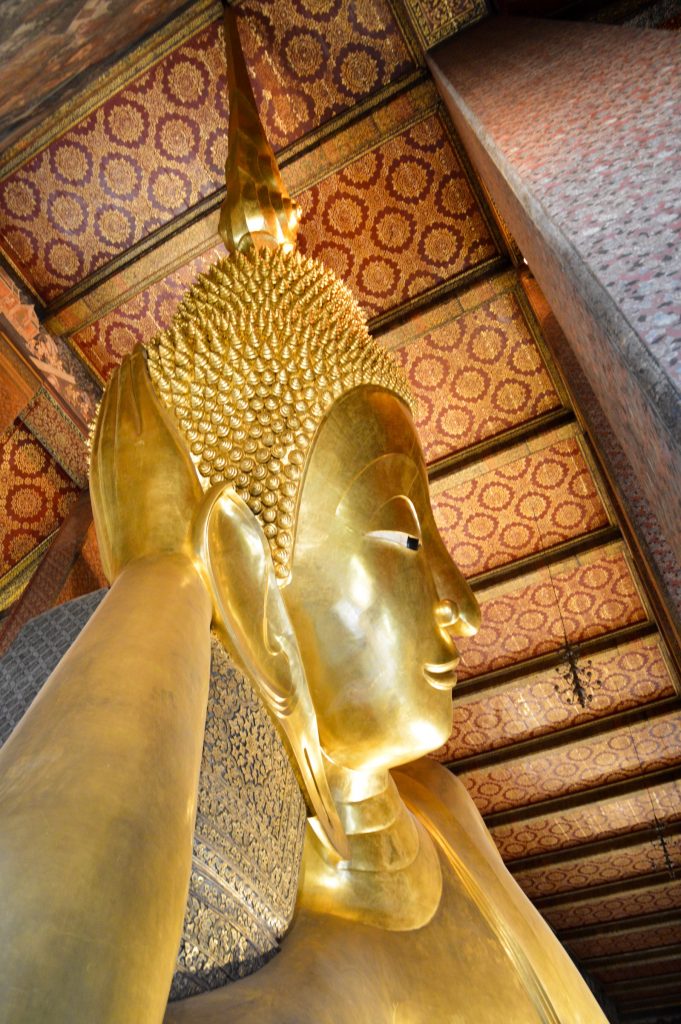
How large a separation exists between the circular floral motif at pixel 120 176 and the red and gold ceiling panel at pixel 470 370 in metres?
1.13

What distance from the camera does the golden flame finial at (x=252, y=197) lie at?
2.03 metres

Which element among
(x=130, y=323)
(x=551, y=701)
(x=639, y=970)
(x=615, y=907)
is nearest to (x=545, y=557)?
(x=551, y=701)

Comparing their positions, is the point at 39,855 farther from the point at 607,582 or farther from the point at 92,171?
the point at 607,582

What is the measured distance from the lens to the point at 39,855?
2.08ft

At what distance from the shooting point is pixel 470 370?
325 centimetres

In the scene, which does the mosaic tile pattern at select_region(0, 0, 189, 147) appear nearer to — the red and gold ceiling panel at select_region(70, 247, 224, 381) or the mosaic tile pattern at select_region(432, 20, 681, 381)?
the red and gold ceiling panel at select_region(70, 247, 224, 381)

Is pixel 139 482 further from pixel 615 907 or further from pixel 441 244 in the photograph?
pixel 615 907

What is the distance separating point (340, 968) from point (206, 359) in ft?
3.59

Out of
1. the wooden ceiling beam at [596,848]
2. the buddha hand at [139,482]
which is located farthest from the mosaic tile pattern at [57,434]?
the wooden ceiling beam at [596,848]

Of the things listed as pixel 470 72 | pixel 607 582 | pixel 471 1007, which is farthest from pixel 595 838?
pixel 470 72

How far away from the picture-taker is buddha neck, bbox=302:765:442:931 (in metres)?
1.42

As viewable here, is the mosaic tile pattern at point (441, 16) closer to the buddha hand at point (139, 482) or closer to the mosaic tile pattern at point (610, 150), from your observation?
the mosaic tile pattern at point (610, 150)

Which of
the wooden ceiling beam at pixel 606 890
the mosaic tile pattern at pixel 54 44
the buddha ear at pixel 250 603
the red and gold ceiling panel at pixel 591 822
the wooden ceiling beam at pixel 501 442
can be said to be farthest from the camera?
the wooden ceiling beam at pixel 606 890

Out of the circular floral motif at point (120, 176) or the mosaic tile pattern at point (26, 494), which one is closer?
the circular floral motif at point (120, 176)
